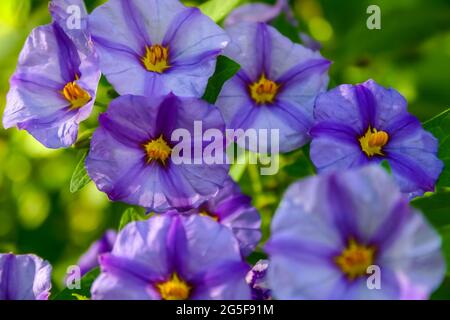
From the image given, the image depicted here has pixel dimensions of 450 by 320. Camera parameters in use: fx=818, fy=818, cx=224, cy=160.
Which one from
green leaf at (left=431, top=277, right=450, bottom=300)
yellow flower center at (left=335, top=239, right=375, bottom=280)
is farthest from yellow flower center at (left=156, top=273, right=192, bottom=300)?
green leaf at (left=431, top=277, right=450, bottom=300)

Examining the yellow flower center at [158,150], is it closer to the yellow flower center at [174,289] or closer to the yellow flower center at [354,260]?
the yellow flower center at [174,289]

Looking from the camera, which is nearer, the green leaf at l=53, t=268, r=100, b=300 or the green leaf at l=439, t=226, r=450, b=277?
the green leaf at l=439, t=226, r=450, b=277

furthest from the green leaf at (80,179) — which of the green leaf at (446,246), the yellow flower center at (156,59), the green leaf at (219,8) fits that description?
the green leaf at (446,246)

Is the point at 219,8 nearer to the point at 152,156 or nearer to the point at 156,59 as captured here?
the point at 156,59

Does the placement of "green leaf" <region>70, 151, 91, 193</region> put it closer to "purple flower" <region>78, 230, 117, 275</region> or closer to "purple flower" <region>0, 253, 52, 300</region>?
"purple flower" <region>0, 253, 52, 300</region>

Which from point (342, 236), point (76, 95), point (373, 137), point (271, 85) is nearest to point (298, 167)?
point (271, 85)

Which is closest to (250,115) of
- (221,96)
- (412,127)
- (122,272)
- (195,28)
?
(221,96)
